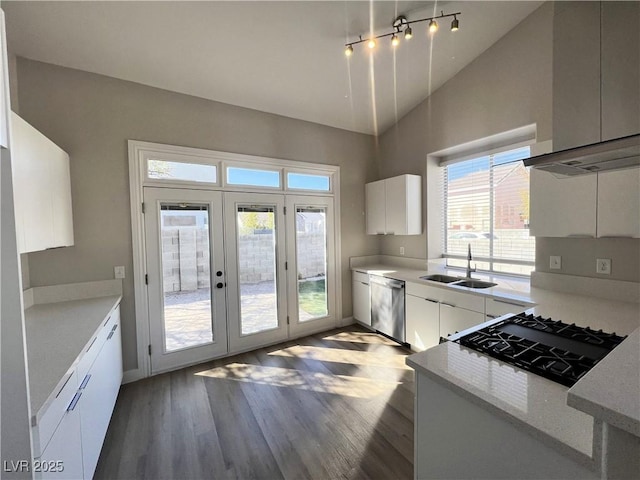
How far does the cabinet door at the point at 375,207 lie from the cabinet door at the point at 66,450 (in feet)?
11.9

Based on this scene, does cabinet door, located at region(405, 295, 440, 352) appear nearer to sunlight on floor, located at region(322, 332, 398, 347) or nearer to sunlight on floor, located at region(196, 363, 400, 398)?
sunlight on floor, located at region(322, 332, 398, 347)

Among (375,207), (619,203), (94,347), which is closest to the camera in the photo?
(94,347)

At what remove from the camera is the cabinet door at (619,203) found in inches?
74.0

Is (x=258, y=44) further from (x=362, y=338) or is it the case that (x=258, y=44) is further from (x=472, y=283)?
(x=362, y=338)

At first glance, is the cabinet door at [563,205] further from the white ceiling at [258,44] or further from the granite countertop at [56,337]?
the granite countertop at [56,337]

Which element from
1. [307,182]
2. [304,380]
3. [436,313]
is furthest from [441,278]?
[307,182]

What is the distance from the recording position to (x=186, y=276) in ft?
10.1

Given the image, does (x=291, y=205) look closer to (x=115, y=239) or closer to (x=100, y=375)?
(x=115, y=239)

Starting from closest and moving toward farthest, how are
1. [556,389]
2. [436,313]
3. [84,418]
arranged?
[556,389] < [84,418] < [436,313]

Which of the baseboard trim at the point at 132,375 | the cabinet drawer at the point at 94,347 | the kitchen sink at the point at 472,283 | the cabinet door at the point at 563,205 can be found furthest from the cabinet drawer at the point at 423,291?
the baseboard trim at the point at 132,375

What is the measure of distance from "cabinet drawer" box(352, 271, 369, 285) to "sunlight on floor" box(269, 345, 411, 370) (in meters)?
1.03

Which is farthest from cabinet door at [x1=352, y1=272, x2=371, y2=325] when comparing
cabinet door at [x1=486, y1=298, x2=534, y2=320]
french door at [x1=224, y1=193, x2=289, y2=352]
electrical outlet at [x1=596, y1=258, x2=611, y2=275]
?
electrical outlet at [x1=596, y1=258, x2=611, y2=275]

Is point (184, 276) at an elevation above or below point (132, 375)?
above

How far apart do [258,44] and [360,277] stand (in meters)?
3.08
